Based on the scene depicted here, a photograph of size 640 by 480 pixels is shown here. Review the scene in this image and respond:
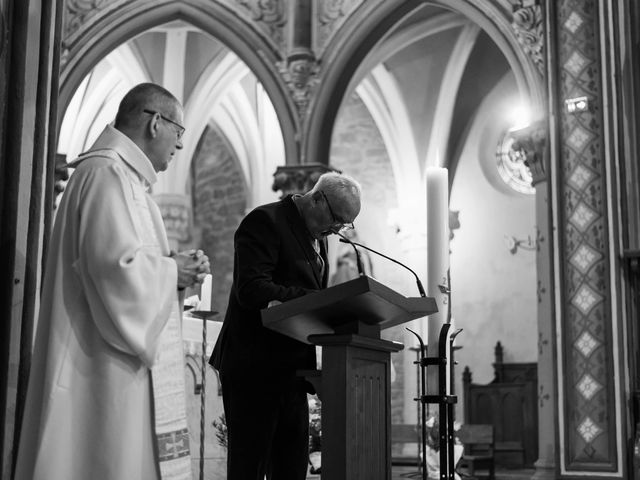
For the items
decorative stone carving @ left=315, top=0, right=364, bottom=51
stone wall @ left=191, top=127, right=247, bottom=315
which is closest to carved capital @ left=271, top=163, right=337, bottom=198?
decorative stone carving @ left=315, top=0, right=364, bottom=51

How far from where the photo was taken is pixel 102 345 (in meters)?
2.55

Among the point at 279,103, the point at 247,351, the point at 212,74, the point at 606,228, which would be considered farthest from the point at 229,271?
the point at 247,351

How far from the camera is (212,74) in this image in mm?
12656

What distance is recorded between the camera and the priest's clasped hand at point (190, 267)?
2736 millimetres

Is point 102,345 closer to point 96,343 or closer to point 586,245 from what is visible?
point 96,343

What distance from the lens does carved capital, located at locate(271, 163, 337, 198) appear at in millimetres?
9078

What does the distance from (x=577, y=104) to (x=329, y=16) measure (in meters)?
2.92

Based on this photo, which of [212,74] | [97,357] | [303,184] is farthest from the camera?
[212,74]

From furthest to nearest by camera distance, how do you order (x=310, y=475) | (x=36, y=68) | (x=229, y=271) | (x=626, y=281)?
(x=229, y=271), (x=626, y=281), (x=310, y=475), (x=36, y=68)

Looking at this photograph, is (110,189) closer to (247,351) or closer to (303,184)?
(247,351)

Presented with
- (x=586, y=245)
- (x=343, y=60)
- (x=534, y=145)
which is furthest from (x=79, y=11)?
(x=586, y=245)

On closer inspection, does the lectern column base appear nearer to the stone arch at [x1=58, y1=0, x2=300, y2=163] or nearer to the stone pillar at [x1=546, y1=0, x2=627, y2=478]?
the stone pillar at [x1=546, y1=0, x2=627, y2=478]

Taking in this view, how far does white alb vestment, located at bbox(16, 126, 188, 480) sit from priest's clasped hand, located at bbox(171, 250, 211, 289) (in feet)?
0.19

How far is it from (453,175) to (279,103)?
463 centimetres
